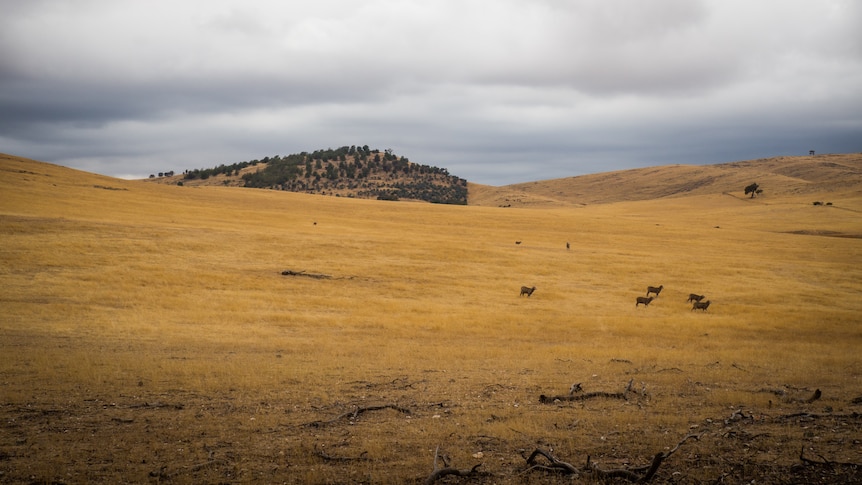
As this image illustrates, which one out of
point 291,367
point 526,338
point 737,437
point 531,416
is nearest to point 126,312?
point 291,367

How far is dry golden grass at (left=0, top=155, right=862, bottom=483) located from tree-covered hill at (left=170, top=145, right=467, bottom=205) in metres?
106

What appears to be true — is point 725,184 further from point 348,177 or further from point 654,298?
point 654,298

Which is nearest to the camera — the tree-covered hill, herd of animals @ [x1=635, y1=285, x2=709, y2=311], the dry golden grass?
the dry golden grass

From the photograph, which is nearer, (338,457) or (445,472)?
(445,472)

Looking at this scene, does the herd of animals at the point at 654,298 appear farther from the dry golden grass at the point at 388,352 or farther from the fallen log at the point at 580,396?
the fallen log at the point at 580,396

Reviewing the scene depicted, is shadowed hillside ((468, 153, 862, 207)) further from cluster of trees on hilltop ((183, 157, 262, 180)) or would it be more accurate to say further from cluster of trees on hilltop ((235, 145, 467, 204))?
cluster of trees on hilltop ((183, 157, 262, 180))

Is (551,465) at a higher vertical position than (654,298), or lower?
higher

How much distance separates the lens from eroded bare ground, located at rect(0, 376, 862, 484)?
8.77 metres

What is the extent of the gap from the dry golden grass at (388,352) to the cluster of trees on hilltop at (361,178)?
4138 inches

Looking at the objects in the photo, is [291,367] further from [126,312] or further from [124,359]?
[126,312]

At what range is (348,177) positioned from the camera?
176500 millimetres

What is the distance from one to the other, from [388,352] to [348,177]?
524ft

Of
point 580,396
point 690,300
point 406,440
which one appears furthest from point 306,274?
point 406,440

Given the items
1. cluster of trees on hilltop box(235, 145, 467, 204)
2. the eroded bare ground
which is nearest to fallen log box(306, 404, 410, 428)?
the eroded bare ground
